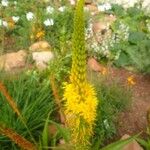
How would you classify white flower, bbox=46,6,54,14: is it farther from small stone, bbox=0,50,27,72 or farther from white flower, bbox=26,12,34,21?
small stone, bbox=0,50,27,72

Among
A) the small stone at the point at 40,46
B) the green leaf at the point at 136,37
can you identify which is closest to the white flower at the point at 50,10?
the small stone at the point at 40,46

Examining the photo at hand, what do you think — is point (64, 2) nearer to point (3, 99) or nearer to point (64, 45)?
point (64, 45)

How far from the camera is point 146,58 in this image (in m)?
5.09

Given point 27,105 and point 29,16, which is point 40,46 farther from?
point 27,105

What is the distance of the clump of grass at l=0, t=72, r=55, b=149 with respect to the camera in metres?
3.88

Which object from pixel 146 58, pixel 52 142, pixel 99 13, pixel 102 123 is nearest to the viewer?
pixel 52 142

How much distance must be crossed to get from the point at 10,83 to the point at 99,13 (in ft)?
7.80

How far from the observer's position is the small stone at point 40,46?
17.4 feet

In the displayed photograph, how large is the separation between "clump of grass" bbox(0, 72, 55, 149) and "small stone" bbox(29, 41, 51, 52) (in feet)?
2.76

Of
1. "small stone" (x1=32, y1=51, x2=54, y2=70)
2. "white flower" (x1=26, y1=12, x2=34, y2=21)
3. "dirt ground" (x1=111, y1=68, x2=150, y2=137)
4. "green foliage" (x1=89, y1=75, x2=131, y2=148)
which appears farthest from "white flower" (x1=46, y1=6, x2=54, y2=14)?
"green foliage" (x1=89, y1=75, x2=131, y2=148)

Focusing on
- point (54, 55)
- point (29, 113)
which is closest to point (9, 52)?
point (54, 55)

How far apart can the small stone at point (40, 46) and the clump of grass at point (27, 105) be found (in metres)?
0.84

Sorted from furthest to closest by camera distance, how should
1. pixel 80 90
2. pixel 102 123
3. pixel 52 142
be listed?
pixel 102 123 → pixel 52 142 → pixel 80 90

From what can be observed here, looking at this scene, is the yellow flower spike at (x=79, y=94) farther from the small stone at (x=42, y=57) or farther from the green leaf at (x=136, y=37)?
the green leaf at (x=136, y=37)
